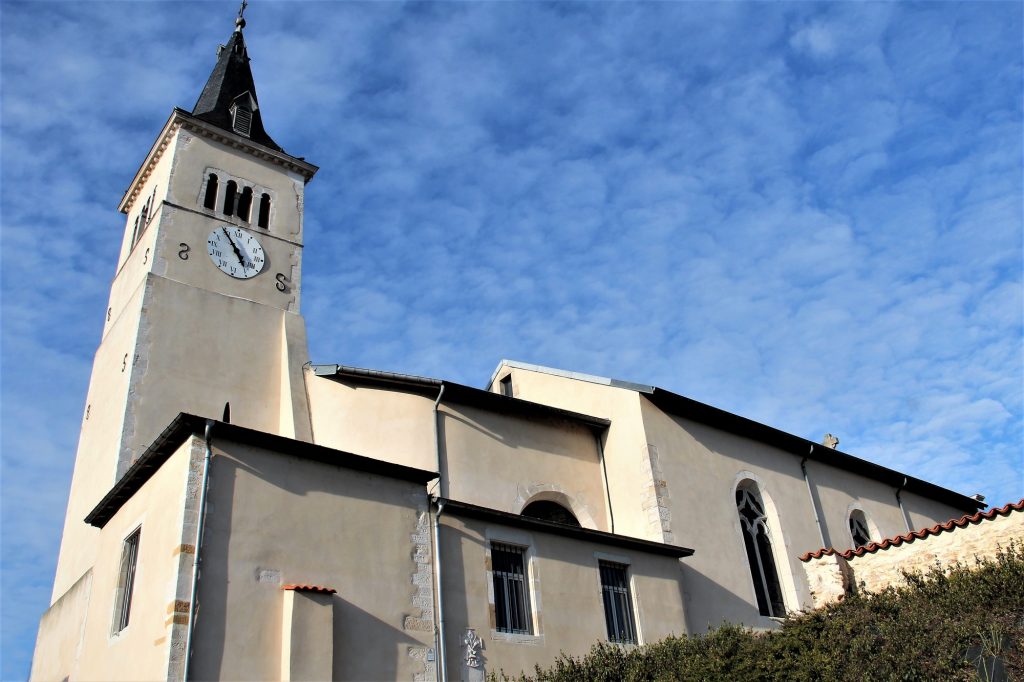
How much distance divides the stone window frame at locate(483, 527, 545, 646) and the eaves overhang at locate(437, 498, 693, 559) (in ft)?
0.57

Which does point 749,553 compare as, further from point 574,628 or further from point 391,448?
point 391,448

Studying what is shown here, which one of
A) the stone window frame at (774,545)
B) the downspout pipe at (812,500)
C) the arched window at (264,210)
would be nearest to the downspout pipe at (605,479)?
the stone window frame at (774,545)

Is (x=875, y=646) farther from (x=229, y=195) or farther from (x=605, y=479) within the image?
(x=229, y=195)

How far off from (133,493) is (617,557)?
7.62 metres

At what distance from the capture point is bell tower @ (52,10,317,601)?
57.6 ft

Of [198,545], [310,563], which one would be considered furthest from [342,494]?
[198,545]

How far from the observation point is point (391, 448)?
15.7 m

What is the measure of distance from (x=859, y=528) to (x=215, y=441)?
16807mm

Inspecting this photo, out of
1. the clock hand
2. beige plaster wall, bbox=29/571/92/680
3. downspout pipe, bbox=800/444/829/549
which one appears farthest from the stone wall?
the clock hand

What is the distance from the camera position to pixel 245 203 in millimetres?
22656

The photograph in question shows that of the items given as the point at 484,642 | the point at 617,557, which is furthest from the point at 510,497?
the point at 484,642

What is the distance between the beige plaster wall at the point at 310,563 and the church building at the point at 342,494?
0.03m

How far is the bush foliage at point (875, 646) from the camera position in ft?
32.6

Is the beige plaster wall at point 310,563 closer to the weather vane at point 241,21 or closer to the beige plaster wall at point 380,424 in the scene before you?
the beige plaster wall at point 380,424
